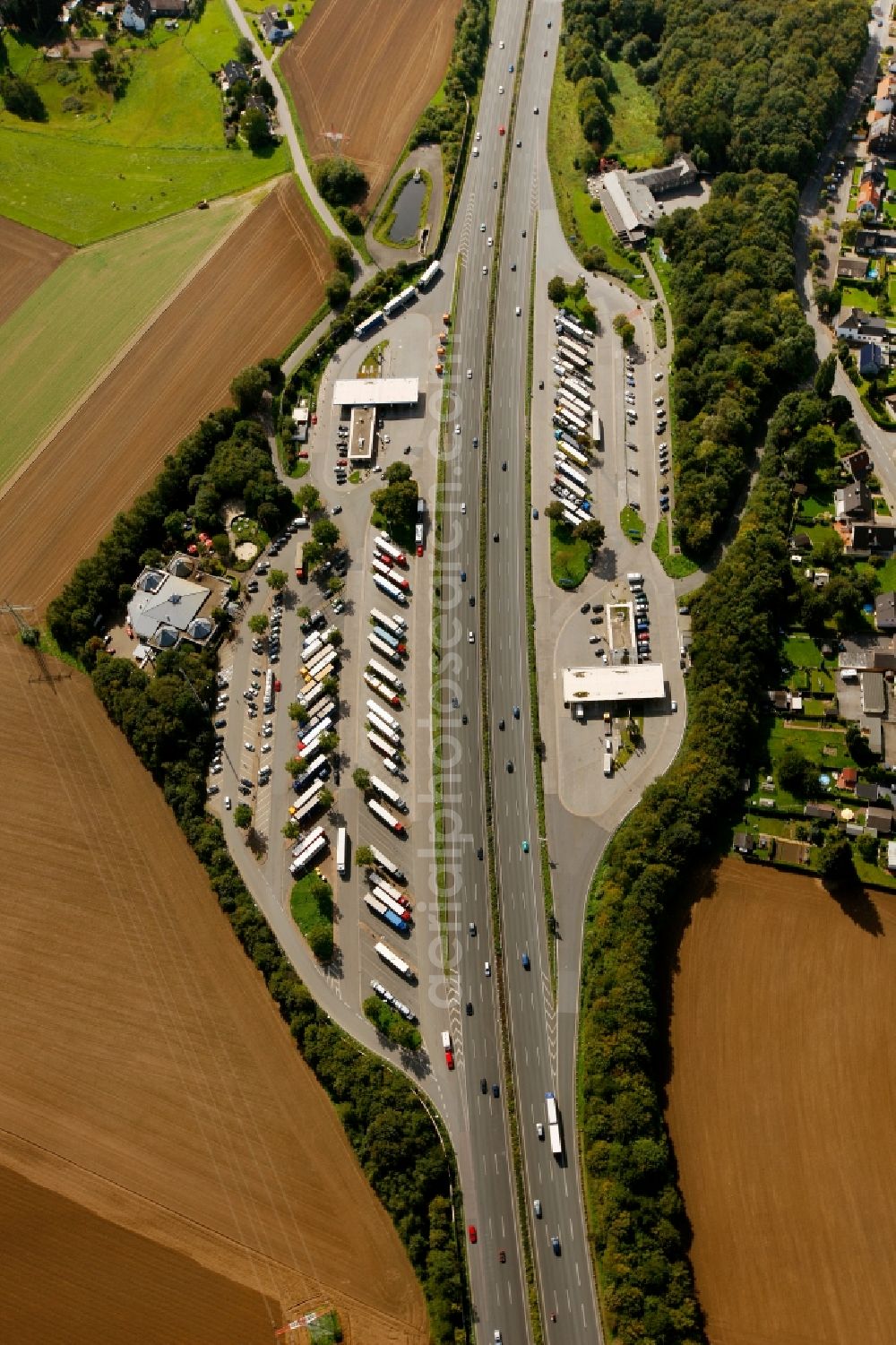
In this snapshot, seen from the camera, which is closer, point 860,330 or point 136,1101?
point 136,1101

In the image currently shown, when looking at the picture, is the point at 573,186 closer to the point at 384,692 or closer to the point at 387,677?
the point at 387,677

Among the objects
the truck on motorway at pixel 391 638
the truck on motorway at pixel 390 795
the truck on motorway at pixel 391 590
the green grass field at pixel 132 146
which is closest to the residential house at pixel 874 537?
the truck on motorway at pixel 391 590

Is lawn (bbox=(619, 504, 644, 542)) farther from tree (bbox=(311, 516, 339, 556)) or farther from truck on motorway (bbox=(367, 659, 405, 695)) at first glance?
tree (bbox=(311, 516, 339, 556))

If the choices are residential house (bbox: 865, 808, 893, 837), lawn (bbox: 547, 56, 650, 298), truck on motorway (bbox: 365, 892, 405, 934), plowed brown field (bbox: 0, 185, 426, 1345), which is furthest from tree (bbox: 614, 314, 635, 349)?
plowed brown field (bbox: 0, 185, 426, 1345)

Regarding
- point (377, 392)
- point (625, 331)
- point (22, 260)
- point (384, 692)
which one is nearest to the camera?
point (384, 692)

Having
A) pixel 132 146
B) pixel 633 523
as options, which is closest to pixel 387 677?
A: pixel 633 523

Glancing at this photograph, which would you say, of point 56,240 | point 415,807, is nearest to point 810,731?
point 415,807
